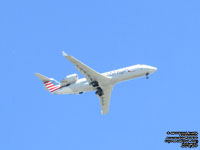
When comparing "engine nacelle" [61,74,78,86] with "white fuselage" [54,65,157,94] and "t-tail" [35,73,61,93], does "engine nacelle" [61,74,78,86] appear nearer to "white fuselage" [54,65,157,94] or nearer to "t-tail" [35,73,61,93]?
"white fuselage" [54,65,157,94]

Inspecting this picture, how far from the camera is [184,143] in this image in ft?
160

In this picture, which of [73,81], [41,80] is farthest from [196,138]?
[41,80]

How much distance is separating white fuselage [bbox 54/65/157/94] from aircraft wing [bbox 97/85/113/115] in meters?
2.49

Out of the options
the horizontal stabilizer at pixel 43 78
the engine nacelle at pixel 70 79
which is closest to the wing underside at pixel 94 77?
the engine nacelle at pixel 70 79

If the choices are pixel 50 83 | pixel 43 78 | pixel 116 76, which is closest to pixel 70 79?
pixel 50 83

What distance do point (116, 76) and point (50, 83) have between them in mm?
11332

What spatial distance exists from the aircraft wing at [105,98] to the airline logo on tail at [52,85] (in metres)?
7.69

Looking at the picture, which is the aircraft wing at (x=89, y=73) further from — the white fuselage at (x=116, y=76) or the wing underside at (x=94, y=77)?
the white fuselage at (x=116, y=76)

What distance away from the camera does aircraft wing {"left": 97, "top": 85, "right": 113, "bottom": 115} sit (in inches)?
2714

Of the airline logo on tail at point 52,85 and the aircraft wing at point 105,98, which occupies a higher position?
the airline logo on tail at point 52,85

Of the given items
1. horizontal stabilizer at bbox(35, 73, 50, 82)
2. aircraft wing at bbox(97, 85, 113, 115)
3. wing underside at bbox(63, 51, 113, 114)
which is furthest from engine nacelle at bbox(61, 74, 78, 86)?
aircraft wing at bbox(97, 85, 113, 115)

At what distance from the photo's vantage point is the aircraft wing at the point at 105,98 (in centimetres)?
6894

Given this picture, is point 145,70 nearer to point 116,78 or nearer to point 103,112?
point 116,78

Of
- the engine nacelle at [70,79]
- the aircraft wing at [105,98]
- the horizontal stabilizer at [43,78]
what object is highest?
the horizontal stabilizer at [43,78]
